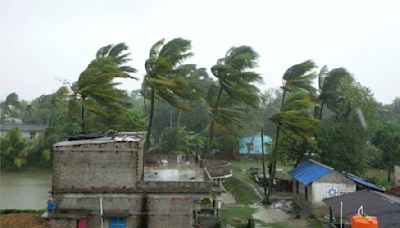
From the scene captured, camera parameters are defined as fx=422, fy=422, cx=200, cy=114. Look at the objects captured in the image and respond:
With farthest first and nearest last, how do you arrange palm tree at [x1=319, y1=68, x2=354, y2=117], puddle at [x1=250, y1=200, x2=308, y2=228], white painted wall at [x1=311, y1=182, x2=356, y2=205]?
1. palm tree at [x1=319, y1=68, x2=354, y2=117]
2. white painted wall at [x1=311, y1=182, x2=356, y2=205]
3. puddle at [x1=250, y1=200, x2=308, y2=228]

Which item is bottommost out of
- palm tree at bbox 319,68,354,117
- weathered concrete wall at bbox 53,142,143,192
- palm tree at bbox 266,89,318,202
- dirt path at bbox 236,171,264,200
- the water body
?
the water body

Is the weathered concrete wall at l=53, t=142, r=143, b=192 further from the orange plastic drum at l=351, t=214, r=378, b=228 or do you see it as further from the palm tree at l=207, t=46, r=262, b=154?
the palm tree at l=207, t=46, r=262, b=154

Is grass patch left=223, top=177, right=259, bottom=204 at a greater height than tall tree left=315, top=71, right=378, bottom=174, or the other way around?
tall tree left=315, top=71, right=378, bottom=174

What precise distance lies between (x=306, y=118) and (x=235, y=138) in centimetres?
2216

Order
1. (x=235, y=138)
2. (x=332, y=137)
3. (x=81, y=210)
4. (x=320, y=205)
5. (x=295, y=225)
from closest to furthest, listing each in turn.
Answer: (x=81, y=210) < (x=295, y=225) < (x=320, y=205) < (x=332, y=137) < (x=235, y=138)

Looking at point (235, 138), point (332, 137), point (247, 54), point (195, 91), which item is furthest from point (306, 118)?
point (235, 138)

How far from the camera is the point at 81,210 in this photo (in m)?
17.3

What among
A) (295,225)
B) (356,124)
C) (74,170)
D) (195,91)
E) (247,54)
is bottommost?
(295,225)

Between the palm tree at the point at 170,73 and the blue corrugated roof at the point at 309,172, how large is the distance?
9147 mm

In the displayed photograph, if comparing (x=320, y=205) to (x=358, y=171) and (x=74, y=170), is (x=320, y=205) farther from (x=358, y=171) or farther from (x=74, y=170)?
(x=74, y=170)

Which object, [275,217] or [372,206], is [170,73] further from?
[372,206]

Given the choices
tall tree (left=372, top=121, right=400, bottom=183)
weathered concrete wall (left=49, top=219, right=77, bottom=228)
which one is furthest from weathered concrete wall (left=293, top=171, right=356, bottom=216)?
tall tree (left=372, top=121, right=400, bottom=183)

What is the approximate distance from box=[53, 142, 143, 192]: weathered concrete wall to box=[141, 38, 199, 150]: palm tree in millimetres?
11311

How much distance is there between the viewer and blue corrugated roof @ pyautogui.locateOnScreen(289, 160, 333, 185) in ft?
82.8
